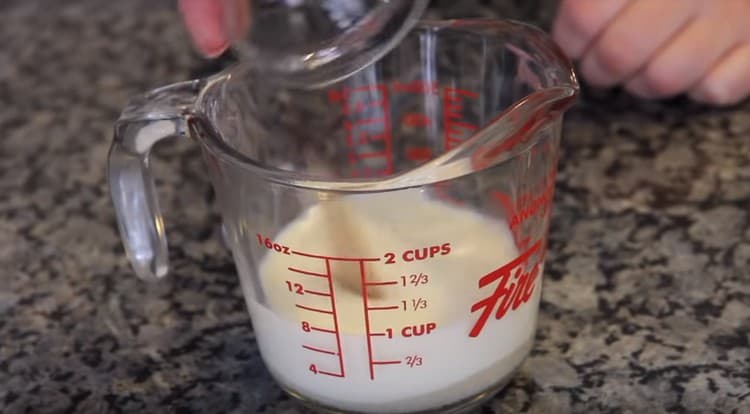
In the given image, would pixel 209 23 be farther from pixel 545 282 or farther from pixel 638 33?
pixel 638 33

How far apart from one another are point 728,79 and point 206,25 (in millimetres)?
564

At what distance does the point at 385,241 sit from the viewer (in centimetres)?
63

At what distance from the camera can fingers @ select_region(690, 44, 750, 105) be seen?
39.1 inches

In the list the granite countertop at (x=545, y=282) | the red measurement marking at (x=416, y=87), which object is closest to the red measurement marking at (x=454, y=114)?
the red measurement marking at (x=416, y=87)

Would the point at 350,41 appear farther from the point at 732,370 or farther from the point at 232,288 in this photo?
the point at 732,370

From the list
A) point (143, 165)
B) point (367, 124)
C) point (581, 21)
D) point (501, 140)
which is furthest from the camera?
point (581, 21)

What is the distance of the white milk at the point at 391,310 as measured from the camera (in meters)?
0.61

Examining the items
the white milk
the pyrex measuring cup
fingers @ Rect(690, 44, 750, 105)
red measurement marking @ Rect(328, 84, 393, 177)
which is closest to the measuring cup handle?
the pyrex measuring cup

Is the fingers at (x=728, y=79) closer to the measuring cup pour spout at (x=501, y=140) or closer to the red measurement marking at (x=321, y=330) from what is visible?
the measuring cup pour spout at (x=501, y=140)

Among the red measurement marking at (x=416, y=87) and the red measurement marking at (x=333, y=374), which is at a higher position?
the red measurement marking at (x=416, y=87)

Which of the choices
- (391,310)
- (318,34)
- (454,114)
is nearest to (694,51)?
(454,114)

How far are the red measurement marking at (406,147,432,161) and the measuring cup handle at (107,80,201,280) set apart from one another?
283 mm

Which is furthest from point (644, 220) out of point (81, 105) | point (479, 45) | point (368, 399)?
point (81, 105)

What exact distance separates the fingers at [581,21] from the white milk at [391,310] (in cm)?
41
